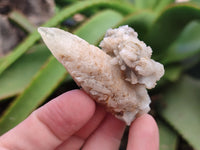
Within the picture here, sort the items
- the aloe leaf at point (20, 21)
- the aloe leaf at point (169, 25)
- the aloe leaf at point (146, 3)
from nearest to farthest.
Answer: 1. the aloe leaf at point (169, 25)
2. the aloe leaf at point (20, 21)
3. the aloe leaf at point (146, 3)

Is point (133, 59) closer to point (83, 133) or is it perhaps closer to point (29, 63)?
point (83, 133)

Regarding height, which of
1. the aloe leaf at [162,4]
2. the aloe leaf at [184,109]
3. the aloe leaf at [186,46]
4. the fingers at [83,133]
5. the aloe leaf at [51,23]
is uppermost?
the aloe leaf at [51,23]

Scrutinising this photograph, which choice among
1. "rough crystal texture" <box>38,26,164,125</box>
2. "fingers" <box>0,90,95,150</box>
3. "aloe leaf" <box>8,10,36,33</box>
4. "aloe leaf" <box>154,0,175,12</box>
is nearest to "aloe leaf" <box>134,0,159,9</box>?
"aloe leaf" <box>154,0,175,12</box>

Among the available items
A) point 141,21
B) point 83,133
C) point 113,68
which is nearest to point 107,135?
point 83,133

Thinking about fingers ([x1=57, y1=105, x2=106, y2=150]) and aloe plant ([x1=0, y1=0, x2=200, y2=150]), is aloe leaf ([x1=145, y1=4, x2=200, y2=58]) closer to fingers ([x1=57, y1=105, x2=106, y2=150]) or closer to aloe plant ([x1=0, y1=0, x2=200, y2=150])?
aloe plant ([x1=0, y1=0, x2=200, y2=150])

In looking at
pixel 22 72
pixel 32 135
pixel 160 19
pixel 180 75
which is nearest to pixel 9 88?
pixel 22 72

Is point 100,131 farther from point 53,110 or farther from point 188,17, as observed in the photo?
point 188,17

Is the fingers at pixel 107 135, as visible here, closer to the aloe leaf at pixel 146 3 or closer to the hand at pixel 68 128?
the hand at pixel 68 128

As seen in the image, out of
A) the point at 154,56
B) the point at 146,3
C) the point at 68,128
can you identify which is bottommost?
the point at 154,56

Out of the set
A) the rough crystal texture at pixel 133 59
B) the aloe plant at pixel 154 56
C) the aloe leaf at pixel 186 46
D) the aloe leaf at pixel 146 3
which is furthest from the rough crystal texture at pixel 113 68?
the aloe leaf at pixel 146 3
